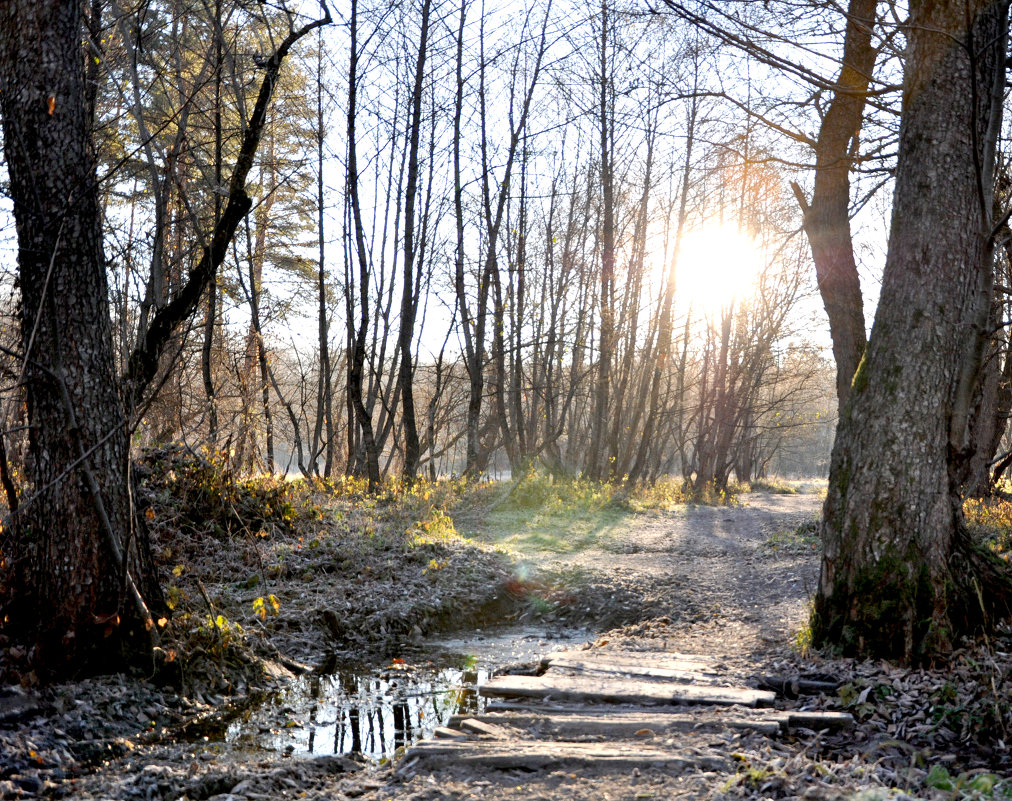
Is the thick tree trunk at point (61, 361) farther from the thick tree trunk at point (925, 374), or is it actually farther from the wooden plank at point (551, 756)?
the thick tree trunk at point (925, 374)

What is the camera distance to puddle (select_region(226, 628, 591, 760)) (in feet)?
14.8

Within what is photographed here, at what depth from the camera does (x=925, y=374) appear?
4.63m

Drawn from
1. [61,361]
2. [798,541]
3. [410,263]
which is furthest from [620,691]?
[410,263]

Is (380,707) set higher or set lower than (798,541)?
lower

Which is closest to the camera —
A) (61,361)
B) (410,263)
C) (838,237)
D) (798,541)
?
(61,361)

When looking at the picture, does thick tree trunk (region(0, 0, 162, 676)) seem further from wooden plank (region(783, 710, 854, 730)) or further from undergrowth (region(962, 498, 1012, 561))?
undergrowth (region(962, 498, 1012, 561))

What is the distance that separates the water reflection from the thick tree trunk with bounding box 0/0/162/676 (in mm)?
1140

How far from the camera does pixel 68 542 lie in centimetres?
445

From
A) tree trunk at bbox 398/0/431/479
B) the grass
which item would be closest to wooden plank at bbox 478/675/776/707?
the grass

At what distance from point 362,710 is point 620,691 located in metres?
1.89

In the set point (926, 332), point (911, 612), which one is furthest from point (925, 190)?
point (911, 612)

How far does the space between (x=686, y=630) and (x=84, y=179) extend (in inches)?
234

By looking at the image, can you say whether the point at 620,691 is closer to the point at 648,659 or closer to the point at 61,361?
the point at 648,659

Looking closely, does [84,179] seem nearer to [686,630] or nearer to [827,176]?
[686,630]
